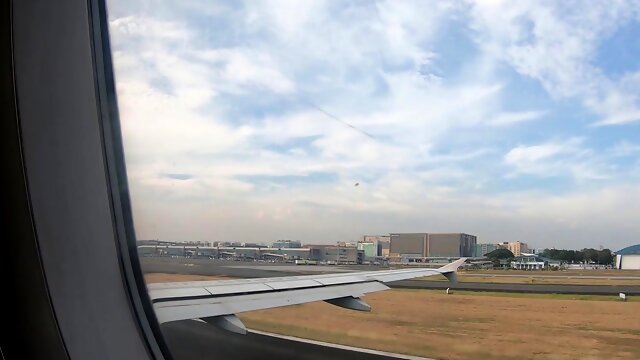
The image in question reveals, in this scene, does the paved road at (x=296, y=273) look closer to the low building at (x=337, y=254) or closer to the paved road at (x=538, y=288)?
the paved road at (x=538, y=288)

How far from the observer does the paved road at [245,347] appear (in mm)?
2414

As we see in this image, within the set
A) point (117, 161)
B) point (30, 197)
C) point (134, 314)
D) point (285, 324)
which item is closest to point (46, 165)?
point (30, 197)

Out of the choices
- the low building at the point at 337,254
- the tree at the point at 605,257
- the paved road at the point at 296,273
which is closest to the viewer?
the tree at the point at 605,257

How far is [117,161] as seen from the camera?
86.5 inches

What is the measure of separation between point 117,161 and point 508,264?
70.1 inches

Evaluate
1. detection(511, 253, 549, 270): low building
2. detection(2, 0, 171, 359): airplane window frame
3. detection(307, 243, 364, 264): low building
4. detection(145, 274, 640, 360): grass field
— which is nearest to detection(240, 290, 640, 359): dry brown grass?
detection(145, 274, 640, 360): grass field

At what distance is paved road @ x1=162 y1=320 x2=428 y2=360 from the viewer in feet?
7.92

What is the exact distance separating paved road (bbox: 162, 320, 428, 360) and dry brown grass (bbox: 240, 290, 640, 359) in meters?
0.05

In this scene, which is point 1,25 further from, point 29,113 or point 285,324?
point 285,324

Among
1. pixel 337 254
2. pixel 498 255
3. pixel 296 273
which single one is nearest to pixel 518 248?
pixel 498 255

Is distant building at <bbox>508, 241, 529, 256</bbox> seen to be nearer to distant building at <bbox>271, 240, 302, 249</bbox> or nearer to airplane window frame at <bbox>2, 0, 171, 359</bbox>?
distant building at <bbox>271, 240, 302, 249</bbox>

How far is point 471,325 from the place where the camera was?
85.7 inches

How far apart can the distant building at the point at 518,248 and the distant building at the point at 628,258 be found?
31cm

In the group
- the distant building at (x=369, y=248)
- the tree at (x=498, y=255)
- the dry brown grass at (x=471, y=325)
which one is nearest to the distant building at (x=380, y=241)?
the distant building at (x=369, y=248)
